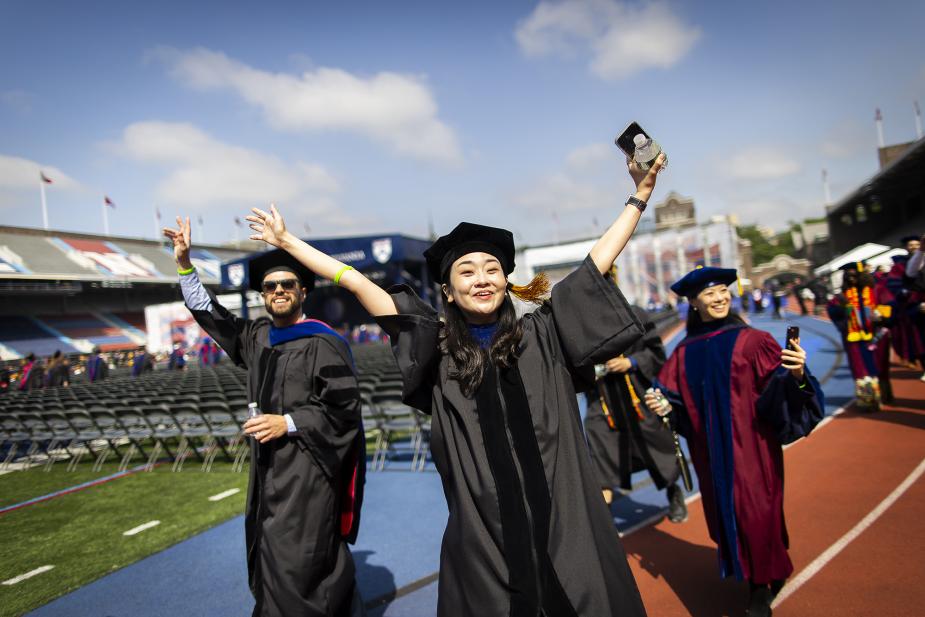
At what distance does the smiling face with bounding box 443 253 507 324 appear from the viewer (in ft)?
5.56

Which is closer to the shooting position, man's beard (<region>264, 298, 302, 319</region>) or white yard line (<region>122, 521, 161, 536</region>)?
man's beard (<region>264, 298, 302, 319</region>)

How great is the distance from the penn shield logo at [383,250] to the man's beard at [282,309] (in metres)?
18.2

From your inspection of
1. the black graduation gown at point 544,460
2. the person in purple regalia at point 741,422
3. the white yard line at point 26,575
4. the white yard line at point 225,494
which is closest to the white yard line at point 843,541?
the person in purple regalia at point 741,422

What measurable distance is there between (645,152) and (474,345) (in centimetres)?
82

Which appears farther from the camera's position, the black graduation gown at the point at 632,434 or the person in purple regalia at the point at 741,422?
the black graduation gown at the point at 632,434

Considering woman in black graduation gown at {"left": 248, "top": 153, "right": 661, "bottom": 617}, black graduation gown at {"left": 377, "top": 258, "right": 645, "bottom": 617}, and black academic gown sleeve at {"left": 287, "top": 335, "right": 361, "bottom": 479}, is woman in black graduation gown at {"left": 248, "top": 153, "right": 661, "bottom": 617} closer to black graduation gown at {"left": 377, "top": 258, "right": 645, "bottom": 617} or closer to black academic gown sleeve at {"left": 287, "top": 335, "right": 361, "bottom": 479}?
black graduation gown at {"left": 377, "top": 258, "right": 645, "bottom": 617}

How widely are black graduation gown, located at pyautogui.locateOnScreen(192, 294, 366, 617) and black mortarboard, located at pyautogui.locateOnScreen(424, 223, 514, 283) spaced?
1.28 m

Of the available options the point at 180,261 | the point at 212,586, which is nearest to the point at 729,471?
the point at 180,261

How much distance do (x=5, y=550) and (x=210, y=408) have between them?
3379 mm

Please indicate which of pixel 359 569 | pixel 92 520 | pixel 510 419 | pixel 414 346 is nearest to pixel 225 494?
pixel 92 520

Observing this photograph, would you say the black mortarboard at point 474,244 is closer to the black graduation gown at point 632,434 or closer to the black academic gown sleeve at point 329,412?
the black academic gown sleeve at point 329,412

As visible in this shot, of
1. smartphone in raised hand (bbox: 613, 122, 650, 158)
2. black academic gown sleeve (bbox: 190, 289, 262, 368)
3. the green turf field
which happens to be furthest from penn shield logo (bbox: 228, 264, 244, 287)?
smartphone in raised hand (bbox: 613, 122, 650, 158)

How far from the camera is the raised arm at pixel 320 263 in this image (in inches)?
68.4

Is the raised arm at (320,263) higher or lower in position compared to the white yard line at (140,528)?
higher
